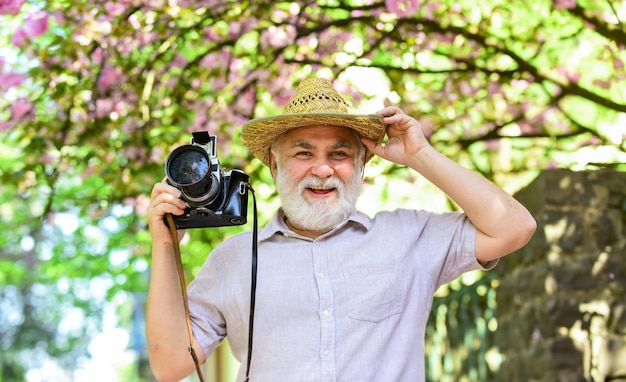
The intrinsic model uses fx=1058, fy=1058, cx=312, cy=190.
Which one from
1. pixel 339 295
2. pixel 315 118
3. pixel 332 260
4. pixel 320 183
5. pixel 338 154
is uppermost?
pixel 315 118

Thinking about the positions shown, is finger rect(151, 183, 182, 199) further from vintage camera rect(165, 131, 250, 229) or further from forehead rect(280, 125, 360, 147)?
forehead rect(280, 125, 360, 147)

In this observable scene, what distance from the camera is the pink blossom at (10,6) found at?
5.52m

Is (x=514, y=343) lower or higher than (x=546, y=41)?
lower

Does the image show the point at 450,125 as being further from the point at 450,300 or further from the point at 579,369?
the point at 579,369

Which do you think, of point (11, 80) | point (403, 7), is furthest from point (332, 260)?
point (11, 80)

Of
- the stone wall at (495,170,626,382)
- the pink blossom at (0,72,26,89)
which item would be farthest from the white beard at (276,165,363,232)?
the pink blossom at (0,72,26,89)

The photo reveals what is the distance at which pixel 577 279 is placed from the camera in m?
4.86

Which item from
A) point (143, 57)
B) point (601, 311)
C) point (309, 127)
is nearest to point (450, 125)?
point (143, 57)

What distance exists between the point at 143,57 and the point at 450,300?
2.40 metres

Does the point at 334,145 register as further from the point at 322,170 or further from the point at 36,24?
the point at 36,24

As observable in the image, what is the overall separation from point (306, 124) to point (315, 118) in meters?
0.06

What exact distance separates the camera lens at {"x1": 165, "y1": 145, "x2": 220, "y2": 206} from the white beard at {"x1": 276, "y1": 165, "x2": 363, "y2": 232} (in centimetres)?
35

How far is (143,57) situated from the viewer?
6457 millimetres

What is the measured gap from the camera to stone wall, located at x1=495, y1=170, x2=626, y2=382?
4.77 meters
